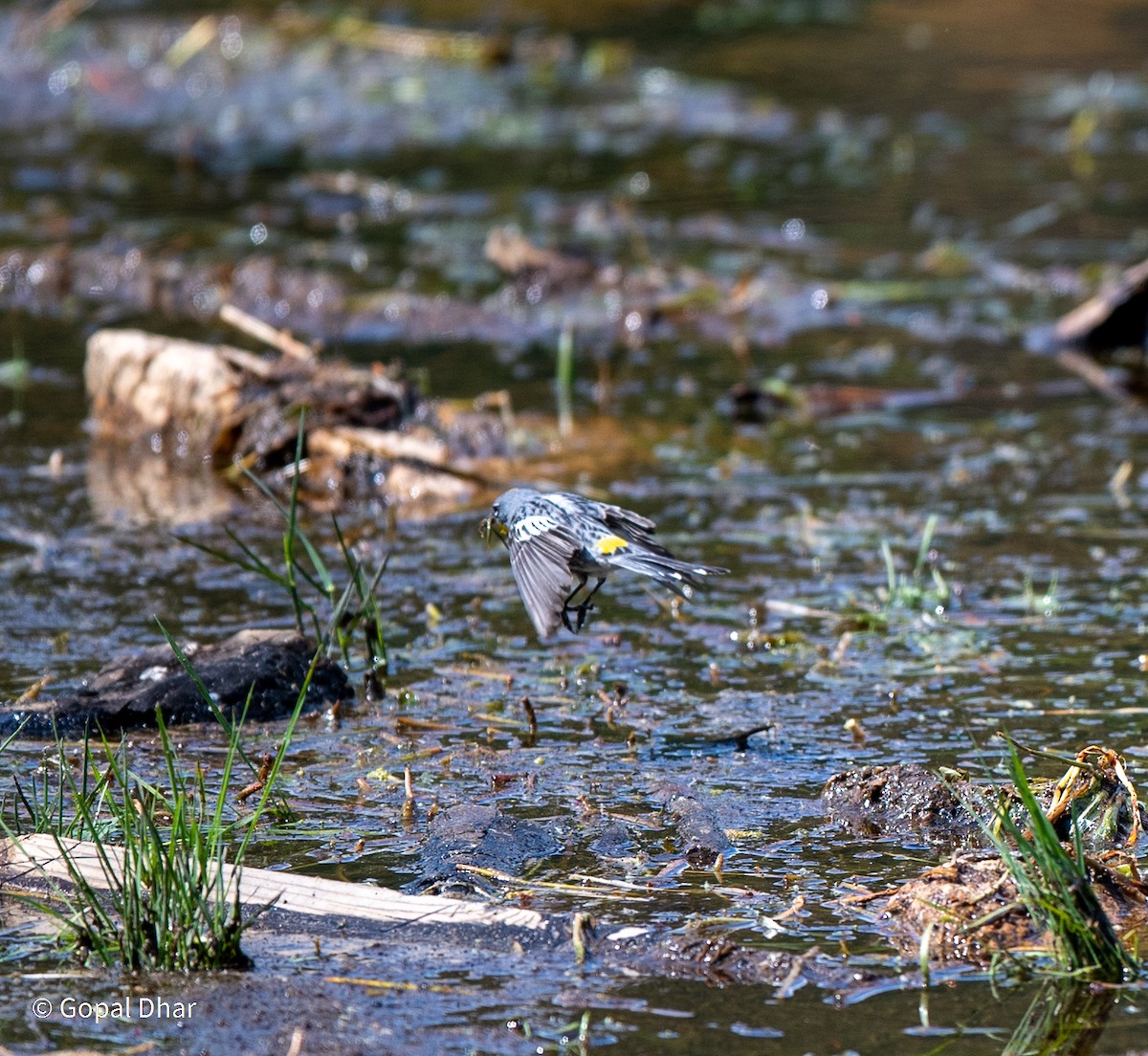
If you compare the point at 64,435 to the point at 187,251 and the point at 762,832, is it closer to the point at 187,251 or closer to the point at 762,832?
the point at 187,251

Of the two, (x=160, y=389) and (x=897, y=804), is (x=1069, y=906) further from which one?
(x=160, y=389)

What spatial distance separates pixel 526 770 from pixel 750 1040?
135cm

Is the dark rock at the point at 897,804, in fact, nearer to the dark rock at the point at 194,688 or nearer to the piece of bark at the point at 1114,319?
the dark rock at the point at 194,688

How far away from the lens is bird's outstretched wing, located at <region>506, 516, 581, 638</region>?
430 cm

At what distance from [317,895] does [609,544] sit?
1.33 meters

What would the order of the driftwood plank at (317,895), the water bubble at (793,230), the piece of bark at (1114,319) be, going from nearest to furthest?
the driftwood plank at (317,895), the piece of bark at (1114,319), the water bubble at (793,230)

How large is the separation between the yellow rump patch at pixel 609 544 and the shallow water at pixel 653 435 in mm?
502

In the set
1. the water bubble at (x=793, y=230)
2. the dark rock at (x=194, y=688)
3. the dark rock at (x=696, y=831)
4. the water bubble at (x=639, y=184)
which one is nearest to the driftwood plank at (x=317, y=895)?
the dark rock at (x=696, y=831)

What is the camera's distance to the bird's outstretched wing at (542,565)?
4301 mm

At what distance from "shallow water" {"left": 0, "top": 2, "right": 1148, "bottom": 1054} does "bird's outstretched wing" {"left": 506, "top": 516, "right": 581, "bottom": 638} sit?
1.34 feet

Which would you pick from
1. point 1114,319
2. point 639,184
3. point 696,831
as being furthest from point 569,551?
point 639,184

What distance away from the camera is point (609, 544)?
15.0 feet

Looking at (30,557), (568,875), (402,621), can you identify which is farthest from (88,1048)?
(30,557)

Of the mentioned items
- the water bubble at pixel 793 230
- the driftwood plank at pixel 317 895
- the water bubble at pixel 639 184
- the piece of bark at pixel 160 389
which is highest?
the water bubble at pixel 639 184
